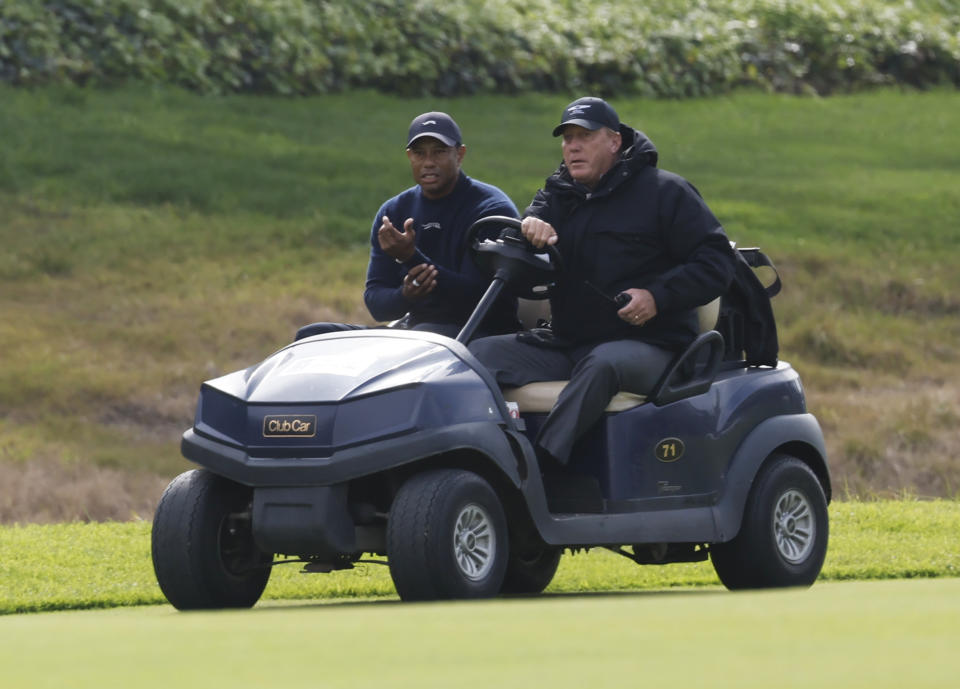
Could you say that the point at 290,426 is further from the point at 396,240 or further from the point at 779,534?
the point at 779,534

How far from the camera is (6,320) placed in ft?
45.2

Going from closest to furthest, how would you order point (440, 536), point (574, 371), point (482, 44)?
point (440, 536), point (574, 371), point (482, 44)

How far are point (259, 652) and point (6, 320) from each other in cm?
982

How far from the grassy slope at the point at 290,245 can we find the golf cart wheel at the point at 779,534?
4994 mm

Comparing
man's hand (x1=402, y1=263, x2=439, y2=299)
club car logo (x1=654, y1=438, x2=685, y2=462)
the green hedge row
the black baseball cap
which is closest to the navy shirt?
man's hand (x1=402, y1=263, x2=439, y2=299)

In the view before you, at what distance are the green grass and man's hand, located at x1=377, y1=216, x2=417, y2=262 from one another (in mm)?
Result: 1460

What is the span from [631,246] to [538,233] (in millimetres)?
398

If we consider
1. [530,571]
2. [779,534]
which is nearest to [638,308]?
[779,534]

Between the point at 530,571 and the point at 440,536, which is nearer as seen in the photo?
the point at 440,536

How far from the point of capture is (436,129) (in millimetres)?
7676

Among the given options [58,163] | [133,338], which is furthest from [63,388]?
[58,163]

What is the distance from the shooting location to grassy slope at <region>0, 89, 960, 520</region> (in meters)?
12.9

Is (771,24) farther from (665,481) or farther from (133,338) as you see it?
(665,481)

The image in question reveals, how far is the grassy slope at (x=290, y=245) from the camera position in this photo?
509 inches
